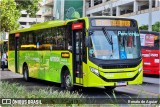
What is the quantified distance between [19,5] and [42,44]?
20.0 m

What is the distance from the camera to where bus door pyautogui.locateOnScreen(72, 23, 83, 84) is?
1548cm

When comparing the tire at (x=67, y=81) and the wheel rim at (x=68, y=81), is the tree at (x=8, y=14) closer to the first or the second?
the tire at (x=67, y=81)

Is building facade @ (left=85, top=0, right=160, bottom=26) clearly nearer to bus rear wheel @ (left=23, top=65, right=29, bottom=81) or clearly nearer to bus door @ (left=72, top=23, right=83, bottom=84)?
bus rear wheel @ (left=23, top=65, right=29, bottom=81)

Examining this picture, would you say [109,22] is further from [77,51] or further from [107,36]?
[77,51]

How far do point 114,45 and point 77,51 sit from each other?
1.56 meters

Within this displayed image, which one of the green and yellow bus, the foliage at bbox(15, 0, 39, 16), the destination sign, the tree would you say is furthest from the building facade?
the destination sign

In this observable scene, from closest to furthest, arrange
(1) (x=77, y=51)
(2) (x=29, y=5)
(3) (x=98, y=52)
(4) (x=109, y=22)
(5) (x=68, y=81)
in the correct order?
(3) (x=98, y=52) < (4) (x=109, y=22) < (1) (x=77, y=51) < (5) (x=68, y=81) < (2) (x=29, y=5)

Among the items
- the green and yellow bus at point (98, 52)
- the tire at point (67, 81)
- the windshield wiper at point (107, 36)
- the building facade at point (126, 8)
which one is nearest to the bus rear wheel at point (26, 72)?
the green and yellow bus at point (98, 52)

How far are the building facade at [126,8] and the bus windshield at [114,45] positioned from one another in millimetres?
29197

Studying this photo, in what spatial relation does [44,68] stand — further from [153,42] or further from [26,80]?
[153,42]

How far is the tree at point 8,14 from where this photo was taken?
3401 cm

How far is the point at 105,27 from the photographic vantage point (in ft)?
49.7

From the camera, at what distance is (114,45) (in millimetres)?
14992

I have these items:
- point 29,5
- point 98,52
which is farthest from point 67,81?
point 29,5
